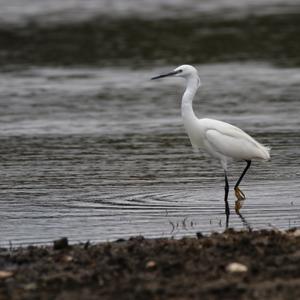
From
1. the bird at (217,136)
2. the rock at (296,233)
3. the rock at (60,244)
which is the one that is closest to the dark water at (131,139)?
the bird at (217,136)

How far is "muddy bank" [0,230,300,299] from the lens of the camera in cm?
895

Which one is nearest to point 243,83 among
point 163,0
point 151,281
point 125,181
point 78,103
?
point 78,103

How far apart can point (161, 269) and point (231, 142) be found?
529 cm

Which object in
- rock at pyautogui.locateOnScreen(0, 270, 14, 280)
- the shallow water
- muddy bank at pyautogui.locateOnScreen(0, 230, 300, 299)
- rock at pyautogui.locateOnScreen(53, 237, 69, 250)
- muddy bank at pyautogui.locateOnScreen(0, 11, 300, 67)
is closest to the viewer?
muddy bank at pyautogui.locateOnScreen(0, 230, 300, 299)

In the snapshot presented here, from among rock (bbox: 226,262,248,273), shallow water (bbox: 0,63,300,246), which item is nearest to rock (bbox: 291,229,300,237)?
shallow water (bbox: 0,63,300,246)

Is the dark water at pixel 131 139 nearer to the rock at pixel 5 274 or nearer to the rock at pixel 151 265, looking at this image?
the rock at pixel 5 274

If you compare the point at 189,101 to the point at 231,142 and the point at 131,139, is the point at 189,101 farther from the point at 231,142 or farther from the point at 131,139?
the point at 131,139

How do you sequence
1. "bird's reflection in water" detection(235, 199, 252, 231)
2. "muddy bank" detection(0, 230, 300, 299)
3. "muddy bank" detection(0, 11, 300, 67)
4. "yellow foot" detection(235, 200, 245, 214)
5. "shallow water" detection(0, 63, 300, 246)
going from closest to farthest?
"muddy bank" detection(0, 230, 300, 299) → "bird's reflection in water" detection(235, 199, 252, 231) → "shallow water" detection(0, 63, 300, 246) → "yellow foot" detection(235, 200, 245, 214) → "muddy bank" detection(0, 11, 300, 67)

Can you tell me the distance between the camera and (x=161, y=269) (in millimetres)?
9750

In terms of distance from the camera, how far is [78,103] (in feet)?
80.7

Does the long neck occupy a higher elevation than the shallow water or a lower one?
higher

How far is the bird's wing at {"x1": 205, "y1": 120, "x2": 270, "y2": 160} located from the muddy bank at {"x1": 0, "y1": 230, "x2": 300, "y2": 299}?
3418mm

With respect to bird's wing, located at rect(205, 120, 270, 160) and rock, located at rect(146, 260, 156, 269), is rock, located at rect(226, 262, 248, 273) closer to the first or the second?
rock, located at rect(146, 260, 156, 269)

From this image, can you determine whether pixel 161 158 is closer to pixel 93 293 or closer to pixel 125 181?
pixel 125 181
